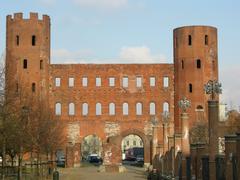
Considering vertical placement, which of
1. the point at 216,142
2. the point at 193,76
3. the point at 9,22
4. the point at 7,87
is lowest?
the point at 216,142

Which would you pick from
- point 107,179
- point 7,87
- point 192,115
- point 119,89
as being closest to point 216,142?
point 7,87

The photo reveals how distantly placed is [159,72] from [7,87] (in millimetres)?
38720

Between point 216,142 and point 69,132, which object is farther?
point 69,132

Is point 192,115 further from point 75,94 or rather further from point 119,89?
point 75,94

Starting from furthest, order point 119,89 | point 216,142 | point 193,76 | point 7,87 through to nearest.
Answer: point 119,89
point 193,76
point 7,87
point 216,142

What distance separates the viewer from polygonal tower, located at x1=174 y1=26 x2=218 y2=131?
5894cm

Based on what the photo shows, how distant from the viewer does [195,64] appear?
59219 mm

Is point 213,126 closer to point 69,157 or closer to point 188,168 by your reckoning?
point 188,168

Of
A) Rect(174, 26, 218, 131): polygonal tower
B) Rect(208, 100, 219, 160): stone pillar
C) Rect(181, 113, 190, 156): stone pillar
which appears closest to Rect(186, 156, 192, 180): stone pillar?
Rect(181, 113, 190, 156): stone pillar

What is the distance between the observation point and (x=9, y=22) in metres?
59.5

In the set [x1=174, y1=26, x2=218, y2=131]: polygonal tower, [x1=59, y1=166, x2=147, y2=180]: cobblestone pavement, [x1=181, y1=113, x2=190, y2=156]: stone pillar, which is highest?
[x1=174, y1=26, x2=218, y2=131]: polygonal tower

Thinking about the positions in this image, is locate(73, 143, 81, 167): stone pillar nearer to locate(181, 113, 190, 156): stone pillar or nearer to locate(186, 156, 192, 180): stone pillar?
locate(181, 113, 190, 156): stone pillar

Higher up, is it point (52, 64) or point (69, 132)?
point (52, 64)

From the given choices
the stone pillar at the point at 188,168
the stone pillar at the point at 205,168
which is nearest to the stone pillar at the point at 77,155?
the stone pillar at the point at 188,168
